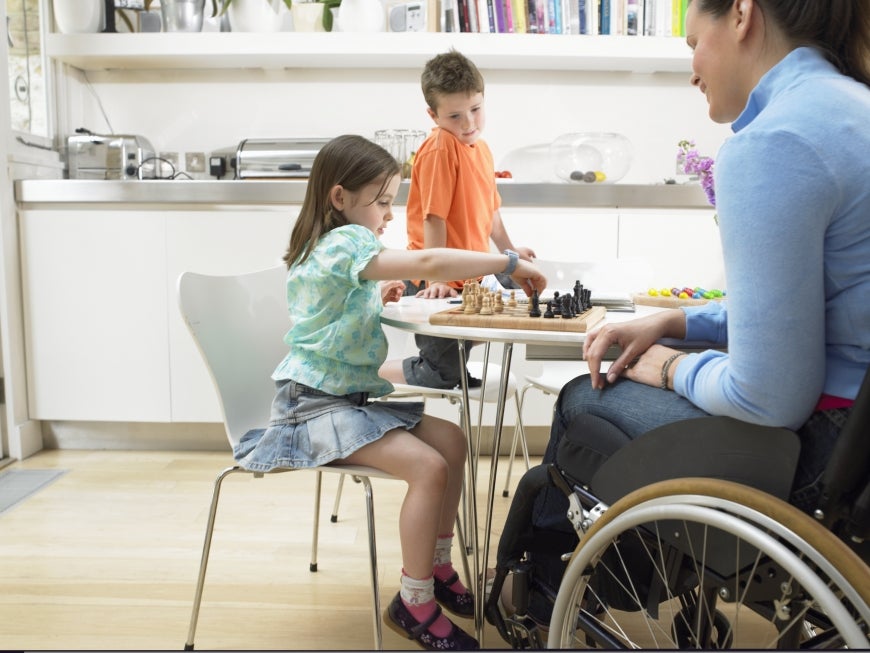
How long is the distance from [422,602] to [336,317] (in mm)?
545

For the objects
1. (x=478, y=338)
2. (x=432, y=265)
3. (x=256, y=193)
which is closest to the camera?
(x=478, y=338)

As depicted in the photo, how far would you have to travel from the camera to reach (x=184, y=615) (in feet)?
5.72

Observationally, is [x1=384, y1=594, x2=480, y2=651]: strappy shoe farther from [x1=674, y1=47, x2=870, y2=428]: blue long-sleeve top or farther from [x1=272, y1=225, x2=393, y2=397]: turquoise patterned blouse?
[x1=674, y1=47, x2=870, y2=428]: blue long-sleeve top

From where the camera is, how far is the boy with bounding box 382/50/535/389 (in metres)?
2.15

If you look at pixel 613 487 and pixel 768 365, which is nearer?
pixel 768 365

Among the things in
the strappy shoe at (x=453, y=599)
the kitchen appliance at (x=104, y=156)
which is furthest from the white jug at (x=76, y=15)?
the strappy shoe at (x=453, y=599)

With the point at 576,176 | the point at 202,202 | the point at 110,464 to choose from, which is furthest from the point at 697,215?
the point at 110,464

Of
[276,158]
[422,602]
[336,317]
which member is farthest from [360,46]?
[422,602]

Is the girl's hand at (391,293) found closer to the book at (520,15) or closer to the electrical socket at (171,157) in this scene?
the book at (520,15)

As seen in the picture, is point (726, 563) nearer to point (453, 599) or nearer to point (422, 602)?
point (422, 602)

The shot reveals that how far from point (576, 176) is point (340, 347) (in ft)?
6.10

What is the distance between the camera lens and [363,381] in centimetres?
157

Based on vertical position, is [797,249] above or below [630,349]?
above

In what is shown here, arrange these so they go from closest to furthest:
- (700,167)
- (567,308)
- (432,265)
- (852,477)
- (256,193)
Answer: (852,477), (567,308), (432,265), (700,167), (256,193)
